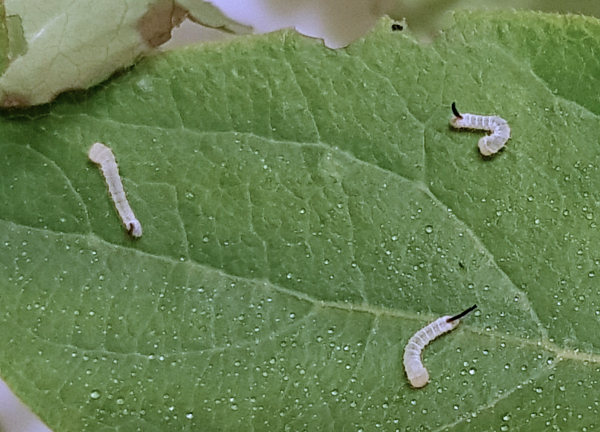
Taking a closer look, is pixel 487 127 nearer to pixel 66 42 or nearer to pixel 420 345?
pixel 420 345

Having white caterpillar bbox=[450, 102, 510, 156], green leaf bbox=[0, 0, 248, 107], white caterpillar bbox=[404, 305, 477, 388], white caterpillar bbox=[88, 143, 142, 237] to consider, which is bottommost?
white caterpillar bbox=[404, 305, 477, 388]

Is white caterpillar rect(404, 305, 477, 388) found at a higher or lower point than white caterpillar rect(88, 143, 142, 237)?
lower

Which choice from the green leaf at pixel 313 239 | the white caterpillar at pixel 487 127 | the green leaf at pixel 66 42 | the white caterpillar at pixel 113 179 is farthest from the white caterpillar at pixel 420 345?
the green leaf at pixel 66 42

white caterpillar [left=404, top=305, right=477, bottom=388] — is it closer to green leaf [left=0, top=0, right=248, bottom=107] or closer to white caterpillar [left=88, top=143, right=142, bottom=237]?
white caterpillar [left=88, top=143, right=142, bottom=237]

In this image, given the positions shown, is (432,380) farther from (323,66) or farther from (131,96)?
(131,96)

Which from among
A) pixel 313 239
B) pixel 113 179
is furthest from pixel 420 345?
pixel 113 179

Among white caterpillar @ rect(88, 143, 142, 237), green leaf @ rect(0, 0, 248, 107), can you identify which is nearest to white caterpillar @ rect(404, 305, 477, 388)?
white caterpillar @ rect(88, 143, 142, 237)

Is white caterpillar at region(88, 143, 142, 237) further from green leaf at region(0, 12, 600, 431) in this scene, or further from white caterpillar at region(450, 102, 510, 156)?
white caterpillar at region(450, 102, 510, 156)
